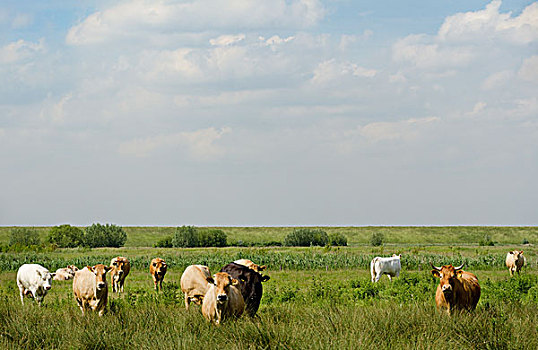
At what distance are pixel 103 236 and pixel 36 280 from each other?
68510 millimetres

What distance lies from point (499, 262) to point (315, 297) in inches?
1101

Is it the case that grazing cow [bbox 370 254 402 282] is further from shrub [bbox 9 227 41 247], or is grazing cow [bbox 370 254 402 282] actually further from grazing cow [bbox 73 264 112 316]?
shrub [bbox 9 227 41 247]

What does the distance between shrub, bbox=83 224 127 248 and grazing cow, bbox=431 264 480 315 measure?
Answer: 76.0m

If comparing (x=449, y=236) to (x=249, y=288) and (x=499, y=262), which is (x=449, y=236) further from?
(x=249, y=288)

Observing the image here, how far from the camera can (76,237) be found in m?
83.4

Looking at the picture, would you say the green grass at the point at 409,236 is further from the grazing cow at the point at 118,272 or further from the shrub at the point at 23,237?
the grazing cow at the point at 118,272

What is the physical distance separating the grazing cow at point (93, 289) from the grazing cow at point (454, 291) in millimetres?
8489

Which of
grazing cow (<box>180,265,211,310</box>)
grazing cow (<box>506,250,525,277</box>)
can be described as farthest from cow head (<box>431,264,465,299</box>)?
grazing cow (<box>506,250,525,277</box>)

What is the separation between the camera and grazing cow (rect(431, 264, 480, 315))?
1387cm

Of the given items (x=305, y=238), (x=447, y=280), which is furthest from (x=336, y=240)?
(x=447, y=280)

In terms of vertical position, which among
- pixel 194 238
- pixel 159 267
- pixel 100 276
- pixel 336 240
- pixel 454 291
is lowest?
pixel 336 240

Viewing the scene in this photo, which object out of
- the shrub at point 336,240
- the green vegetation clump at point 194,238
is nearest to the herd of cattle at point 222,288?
the green vegetation clump at point 194,238

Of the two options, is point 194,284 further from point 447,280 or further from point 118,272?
point 118,272

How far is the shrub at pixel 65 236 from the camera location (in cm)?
8119
